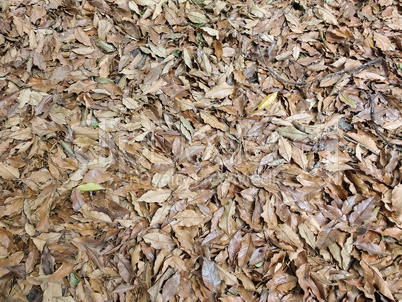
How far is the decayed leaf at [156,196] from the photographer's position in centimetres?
171

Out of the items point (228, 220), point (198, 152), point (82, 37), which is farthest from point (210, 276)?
point (82, 37)

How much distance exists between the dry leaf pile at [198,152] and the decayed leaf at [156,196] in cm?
2

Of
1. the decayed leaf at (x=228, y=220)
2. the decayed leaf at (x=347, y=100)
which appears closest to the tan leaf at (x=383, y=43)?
the decayed leaf at (x=347, y=100)

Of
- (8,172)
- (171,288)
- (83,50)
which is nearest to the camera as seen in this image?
(171,288)

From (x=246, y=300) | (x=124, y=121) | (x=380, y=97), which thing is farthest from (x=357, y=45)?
(x=246, y=300)

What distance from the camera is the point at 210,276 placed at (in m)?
1.59

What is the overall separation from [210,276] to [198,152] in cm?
74

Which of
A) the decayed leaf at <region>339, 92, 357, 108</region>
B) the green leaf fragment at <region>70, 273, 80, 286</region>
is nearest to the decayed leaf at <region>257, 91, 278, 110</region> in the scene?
the decayed leaf at <region>339, 92, 357, 108</region>

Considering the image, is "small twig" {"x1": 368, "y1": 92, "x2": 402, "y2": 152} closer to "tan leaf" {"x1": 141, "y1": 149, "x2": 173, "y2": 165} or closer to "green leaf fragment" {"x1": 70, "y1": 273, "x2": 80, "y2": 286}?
"tan leaf" {"x1": 141, "y1": 149, "x2": 173, "y2": 165}

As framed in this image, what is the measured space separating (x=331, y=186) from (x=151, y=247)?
1179 mm

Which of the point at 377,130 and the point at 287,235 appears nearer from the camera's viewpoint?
the point at 287,235

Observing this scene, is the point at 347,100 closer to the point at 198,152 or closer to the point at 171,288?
the point at 198,152

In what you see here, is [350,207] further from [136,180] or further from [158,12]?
[158,12]

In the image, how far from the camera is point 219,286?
1590 mm
